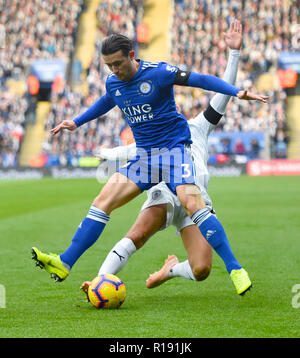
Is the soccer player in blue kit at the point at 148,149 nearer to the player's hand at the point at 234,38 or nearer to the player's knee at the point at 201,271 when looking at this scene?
the player's knee at the point at 201,271

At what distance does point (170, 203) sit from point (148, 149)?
0.54 metres

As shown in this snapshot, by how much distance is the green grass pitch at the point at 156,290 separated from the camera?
4.18 m

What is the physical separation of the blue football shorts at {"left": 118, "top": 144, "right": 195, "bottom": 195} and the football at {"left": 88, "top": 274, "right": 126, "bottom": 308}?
2.92 feet

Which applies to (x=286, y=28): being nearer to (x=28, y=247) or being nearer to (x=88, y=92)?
(x=88, y=92)

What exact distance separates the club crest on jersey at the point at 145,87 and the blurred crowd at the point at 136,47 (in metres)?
21.9

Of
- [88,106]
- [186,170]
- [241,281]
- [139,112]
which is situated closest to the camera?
[241,281]

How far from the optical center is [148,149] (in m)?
5.58

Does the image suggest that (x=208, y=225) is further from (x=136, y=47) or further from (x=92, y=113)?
(x=136, y=47)

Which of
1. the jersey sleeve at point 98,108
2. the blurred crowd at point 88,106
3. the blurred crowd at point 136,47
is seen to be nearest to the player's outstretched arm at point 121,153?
the jersey sleeve at point 98,108

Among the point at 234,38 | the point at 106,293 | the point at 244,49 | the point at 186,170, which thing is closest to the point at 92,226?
the point at 106,293

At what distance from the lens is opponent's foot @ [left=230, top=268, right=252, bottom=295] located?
477 cm

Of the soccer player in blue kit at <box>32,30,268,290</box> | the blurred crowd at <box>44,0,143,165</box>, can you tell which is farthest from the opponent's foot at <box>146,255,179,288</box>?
the blurred crowd at <box>44,0,143,165</box>

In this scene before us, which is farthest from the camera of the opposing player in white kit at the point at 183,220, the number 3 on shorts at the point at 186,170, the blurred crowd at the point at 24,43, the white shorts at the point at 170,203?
the blurred crowd at the point at 24,43

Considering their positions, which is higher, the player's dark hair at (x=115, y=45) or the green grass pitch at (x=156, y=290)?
the player's dark hair at (x=115, y=45)
